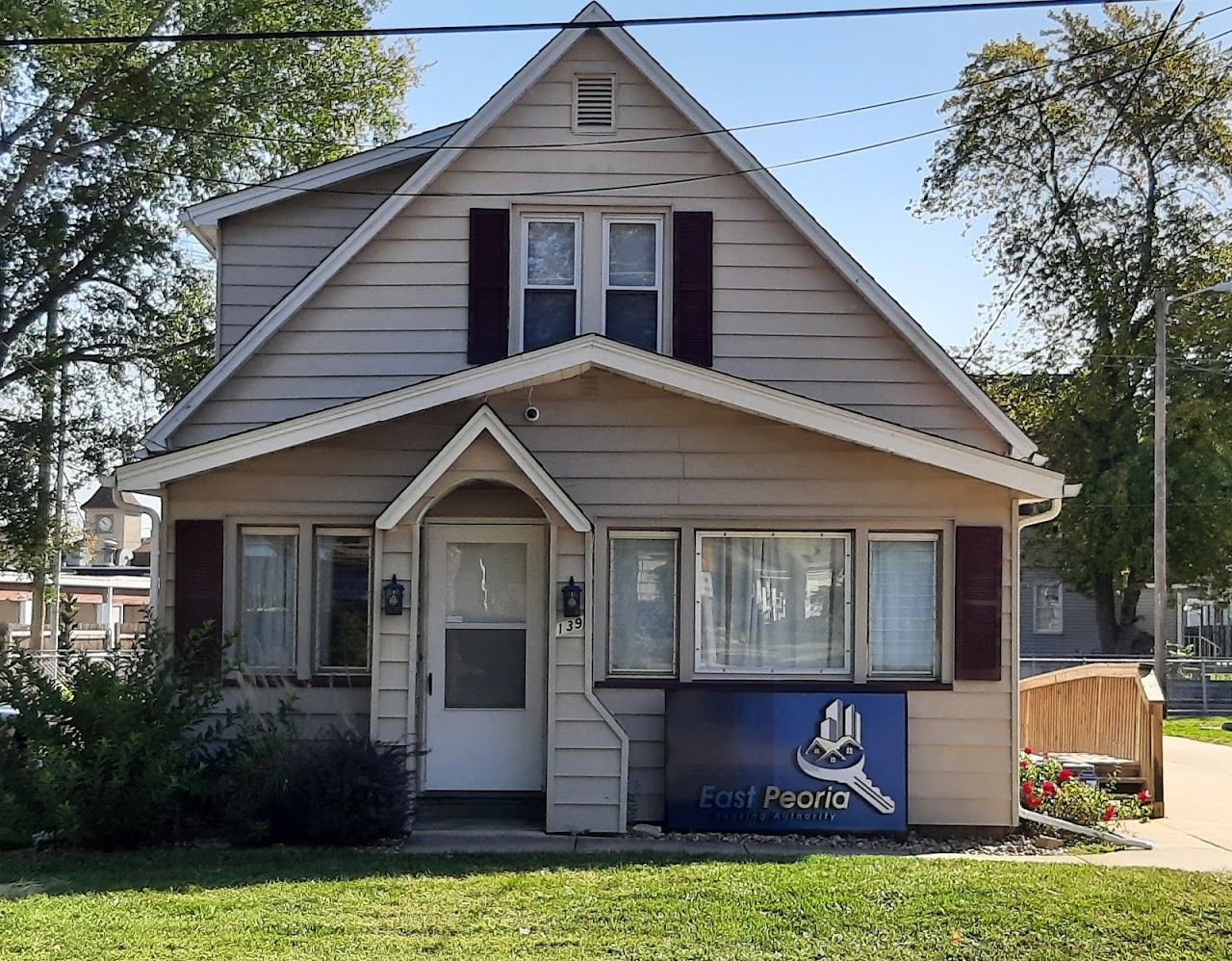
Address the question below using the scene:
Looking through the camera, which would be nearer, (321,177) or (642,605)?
(642,605)

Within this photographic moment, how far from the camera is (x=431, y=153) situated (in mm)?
11914

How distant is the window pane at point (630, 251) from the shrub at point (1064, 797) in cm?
534

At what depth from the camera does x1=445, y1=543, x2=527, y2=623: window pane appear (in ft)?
34.6

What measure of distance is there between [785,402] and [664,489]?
1381mm

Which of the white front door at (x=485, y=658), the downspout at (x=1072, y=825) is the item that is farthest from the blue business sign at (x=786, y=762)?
the white front door at (x=485, y=658)

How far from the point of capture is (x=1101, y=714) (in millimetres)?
13414

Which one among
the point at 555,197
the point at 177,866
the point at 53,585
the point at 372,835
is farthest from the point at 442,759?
the point at 53,585

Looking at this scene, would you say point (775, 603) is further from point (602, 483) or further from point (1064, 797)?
point (1064, 797)

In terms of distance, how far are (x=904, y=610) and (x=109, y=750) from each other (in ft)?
20.1

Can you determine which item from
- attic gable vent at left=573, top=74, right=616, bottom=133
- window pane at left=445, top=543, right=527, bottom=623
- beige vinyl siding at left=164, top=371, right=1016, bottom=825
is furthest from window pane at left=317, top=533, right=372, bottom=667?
attic gable vent at left=573, top=74, right=616, bottom=133

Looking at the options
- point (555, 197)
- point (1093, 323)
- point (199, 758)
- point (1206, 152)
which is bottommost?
point (199, 758)

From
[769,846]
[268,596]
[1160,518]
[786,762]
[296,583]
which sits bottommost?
[769,846]

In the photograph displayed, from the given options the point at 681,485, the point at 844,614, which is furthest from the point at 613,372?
the point at 844,614

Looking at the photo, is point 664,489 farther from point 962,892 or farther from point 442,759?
point 962,892
